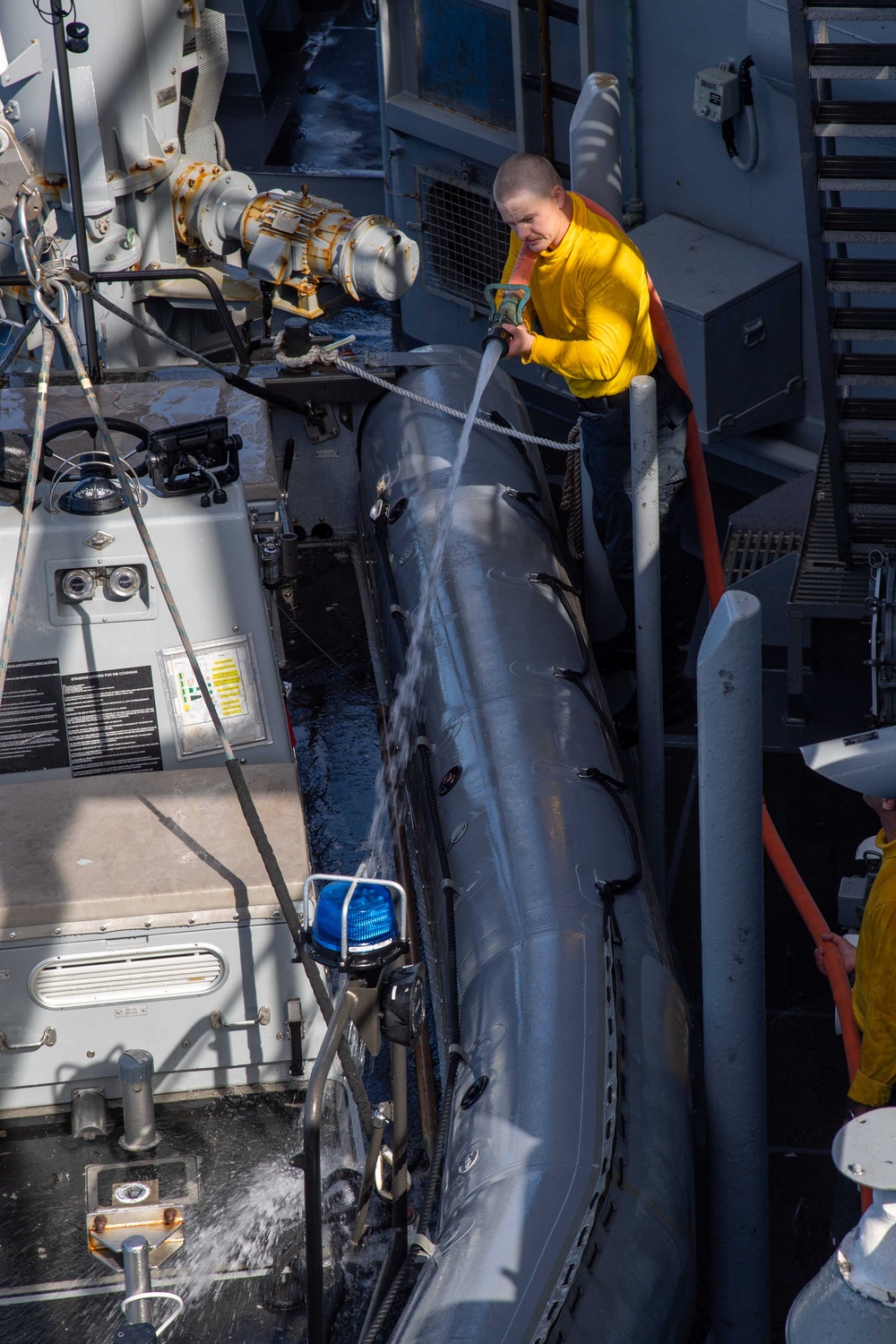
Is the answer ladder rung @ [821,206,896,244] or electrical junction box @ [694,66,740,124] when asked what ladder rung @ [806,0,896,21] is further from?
electrical junction box @ [694,66,740,124]

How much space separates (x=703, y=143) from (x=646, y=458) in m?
3.36

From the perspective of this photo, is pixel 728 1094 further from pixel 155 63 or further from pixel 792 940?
pixel 155 63

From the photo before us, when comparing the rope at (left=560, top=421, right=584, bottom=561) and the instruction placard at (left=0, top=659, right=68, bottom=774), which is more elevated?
the rope at (left=560, top=421, right=584, bottom=561)

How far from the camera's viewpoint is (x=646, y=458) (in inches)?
162

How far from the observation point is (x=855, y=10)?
181 inches

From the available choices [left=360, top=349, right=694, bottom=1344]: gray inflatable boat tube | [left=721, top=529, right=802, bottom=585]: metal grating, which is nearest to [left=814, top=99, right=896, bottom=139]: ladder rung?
[left=360, top=349, right=694, bottom=1344]: gray inflatable boat tube

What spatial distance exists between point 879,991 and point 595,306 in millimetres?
2075

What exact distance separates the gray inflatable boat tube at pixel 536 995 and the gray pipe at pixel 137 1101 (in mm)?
643

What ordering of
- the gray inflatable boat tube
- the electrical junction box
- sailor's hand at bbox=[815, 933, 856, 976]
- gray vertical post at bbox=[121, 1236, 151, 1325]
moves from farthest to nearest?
the electrical junction box
sailor's hand at bbox=[815, 933, 856, 976]
the gray inflatable boat tube
gray vertical post at bbox=[121, 1236, 151, 1325]

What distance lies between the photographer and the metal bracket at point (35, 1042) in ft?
11.1

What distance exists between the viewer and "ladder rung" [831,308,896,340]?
16.0 ft

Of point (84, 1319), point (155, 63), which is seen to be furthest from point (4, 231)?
point (84, 1319)

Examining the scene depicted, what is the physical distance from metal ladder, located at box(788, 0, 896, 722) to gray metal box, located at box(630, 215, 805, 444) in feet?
3.40

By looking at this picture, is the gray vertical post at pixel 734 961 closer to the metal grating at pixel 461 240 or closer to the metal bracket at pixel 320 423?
the metal bracket at pixel 320 423
